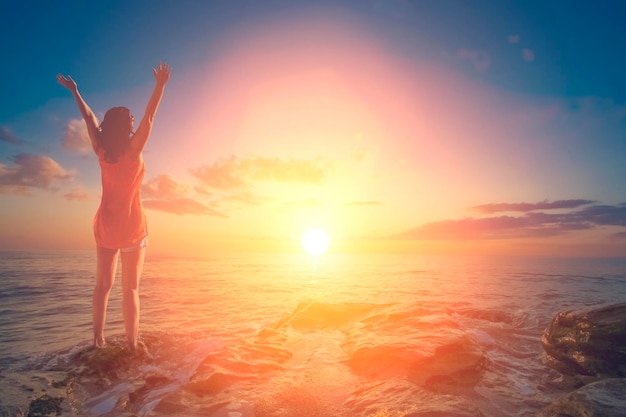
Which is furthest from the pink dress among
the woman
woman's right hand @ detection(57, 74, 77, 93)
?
woman's right hand @ detection(57, 74, 77, 93)

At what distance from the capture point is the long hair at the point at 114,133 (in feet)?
14.3

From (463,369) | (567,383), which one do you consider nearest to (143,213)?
(463,369)

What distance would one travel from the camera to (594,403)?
118 inches

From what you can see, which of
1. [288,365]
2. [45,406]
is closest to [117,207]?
[45,406]

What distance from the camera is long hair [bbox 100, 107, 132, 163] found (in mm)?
4344

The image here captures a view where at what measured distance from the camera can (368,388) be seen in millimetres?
4082

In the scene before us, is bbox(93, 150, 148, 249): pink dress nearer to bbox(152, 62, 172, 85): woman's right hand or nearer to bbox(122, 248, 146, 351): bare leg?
bbox(122, 248, 146, 351): bare leg

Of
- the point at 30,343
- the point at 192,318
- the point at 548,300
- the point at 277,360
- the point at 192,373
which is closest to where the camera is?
the point at 192,373

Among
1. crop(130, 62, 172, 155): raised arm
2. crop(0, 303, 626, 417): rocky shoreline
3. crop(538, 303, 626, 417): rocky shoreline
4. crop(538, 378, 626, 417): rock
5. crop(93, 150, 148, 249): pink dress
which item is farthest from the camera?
crop(93, 150, 148, 249): pink dress

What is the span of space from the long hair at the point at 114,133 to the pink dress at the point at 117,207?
0.14m

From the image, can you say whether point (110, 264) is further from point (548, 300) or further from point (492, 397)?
point (548, 300)

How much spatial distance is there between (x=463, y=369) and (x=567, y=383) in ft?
4.59

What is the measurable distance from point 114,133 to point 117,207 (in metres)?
1.07

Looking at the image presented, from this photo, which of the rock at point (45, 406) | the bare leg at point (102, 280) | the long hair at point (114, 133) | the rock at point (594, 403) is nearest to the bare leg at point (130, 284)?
the bare leg at point (102, 280)
